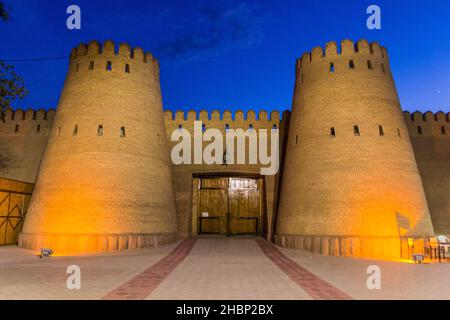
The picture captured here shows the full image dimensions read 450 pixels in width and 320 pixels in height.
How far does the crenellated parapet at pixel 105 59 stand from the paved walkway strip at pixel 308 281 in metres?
12.9

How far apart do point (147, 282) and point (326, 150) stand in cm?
1155

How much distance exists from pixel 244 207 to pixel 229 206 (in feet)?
3.38

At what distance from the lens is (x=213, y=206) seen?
23875 mm

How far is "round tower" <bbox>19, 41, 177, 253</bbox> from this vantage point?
1647 cm

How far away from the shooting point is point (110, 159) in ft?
57.6

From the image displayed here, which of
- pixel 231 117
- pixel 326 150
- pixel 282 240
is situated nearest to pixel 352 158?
pixel 326 150

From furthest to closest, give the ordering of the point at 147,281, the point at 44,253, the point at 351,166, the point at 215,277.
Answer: the point at 351,166 < the point at 44,253 < the point at 215,277 < the point at 147,281

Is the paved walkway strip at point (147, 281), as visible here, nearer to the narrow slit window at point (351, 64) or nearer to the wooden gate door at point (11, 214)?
the wooden gate door at point (11, 214)

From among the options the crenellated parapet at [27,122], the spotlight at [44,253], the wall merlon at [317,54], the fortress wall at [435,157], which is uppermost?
the wall merlon at [317,54]

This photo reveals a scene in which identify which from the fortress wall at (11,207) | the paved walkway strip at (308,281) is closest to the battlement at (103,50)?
the fortress wall at (11,207)

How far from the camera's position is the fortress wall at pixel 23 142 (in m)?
23.6

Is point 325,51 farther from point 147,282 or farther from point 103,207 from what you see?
point 147,282

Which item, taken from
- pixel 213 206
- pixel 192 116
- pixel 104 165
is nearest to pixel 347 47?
pixel 192 116

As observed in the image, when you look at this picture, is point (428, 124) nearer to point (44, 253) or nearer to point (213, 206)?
point (213, 206)
